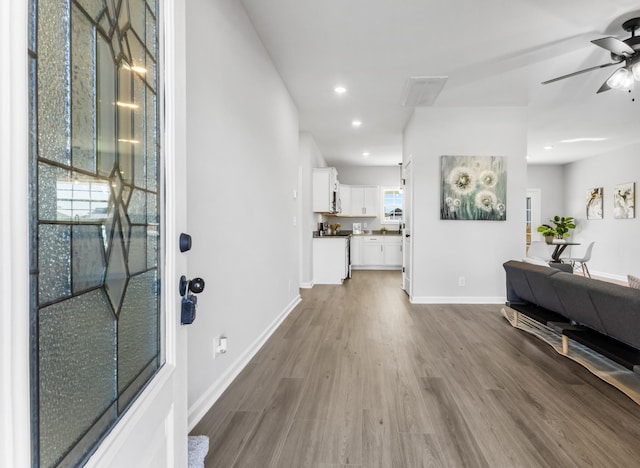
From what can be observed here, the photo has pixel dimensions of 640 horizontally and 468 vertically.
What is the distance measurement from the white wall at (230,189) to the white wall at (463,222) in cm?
205

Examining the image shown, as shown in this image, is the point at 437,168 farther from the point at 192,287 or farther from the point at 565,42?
the point at 192,287

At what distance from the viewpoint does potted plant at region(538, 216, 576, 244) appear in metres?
7.23

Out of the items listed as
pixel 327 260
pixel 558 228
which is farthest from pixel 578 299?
pixel 558 228

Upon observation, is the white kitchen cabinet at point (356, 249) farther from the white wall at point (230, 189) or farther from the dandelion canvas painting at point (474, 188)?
the white wall at point (230, 189)

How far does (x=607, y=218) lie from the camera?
7.12m

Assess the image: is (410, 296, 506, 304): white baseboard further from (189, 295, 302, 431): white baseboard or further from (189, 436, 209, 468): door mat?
(189, 436, 209, 468): door mat

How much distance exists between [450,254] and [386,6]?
3.09 metres

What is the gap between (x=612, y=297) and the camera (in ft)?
6.90

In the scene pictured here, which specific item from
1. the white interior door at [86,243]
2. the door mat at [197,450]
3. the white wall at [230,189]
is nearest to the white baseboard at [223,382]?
the white wall at [230,189]

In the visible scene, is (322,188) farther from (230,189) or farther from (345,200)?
(230,189)

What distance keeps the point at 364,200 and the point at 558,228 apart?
4276 mm

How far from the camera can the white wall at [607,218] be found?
6457 mm

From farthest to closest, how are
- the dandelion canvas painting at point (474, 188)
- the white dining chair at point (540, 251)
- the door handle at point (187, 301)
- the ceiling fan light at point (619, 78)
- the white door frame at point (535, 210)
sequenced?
the white door frame at point (535, 210) → the white dining chair at point (540, 251) → the dandelion canvas painting at point (474, 188) → the ceiling fan light at point (619, 78) → the door handle at point (187, 301)

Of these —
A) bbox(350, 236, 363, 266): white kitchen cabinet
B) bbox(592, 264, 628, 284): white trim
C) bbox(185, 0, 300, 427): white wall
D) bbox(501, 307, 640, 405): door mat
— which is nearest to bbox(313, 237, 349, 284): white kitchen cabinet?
bbox(350, 236, 363, 266): white kitchen cabinet
